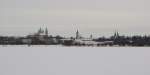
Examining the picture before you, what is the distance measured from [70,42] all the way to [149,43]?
25735mm

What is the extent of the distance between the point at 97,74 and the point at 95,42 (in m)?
90.0

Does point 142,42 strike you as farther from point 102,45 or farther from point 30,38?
point 30,38

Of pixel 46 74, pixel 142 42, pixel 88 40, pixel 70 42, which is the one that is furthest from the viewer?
pixel 88 40

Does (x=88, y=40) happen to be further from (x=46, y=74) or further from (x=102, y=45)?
(x=46, y=74)

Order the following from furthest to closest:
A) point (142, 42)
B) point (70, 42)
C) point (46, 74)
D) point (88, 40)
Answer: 1. point (88, 40)
2. point (70, 42)
3. point (142, 42)
4. point (46, 74)

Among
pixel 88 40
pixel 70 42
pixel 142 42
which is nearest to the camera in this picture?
pixel 142 42

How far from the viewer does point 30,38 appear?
112188mm

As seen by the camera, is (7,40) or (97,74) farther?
Result: (7,40)

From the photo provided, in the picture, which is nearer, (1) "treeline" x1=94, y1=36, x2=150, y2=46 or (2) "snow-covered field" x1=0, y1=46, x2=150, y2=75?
(2) "snow-covered field" x1=0, y1=46, x2=150, y2=75

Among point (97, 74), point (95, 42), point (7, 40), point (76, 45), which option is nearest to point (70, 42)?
point (76, 45)

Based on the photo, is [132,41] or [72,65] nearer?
[72,65]

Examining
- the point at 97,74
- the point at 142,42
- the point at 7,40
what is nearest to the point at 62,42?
the point at 7,40

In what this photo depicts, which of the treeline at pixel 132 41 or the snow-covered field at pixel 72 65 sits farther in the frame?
the treeline at pixel 132 41

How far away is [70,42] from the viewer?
106 metres
